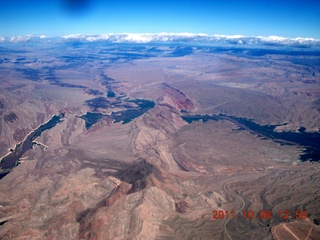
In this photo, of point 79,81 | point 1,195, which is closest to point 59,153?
point 1,195

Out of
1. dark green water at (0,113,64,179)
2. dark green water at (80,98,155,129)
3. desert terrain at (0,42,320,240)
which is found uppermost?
desert terrain at (0,42,320,240)

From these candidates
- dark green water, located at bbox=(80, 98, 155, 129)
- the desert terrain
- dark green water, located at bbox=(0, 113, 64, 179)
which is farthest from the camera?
dark green water, located at bbox=(80, 98, 155, 129)
